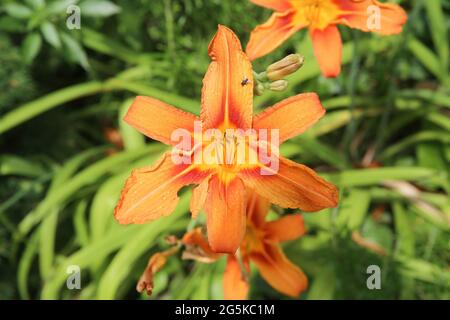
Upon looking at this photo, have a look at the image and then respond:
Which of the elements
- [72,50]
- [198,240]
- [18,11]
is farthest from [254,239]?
[18,11]

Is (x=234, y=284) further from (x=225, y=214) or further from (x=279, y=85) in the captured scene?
(x=279, y=85)

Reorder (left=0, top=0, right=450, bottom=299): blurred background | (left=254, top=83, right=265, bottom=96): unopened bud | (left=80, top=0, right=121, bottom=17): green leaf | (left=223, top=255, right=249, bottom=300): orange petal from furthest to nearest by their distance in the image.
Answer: (left=80, top=0, right=121, bottom=17): green leaf → (left=0, top=0, right=450, bottom=299): blurred background → (left=223, top=255, right=249, bottom=300): orange petal → (left=254, top=83, right=265, bottom=96): unopened bud

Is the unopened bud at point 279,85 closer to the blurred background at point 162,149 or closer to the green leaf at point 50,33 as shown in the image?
the blurred background at point 162,149

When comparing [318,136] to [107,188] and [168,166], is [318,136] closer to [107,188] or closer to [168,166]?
[107,188]

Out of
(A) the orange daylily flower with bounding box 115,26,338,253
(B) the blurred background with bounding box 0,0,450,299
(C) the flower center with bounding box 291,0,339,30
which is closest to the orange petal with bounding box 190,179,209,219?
(A) the orange daylily flower with bounding box 115,26,338,253

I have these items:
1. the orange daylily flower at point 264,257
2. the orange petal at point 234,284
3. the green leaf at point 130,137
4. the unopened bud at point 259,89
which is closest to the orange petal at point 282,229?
the orange daylily flower at point 264,257

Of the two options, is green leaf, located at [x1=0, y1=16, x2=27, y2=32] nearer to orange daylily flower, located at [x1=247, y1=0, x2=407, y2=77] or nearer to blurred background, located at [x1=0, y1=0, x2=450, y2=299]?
blurred background, located at [x1=0, y1=0, x2=450, y2=299]
